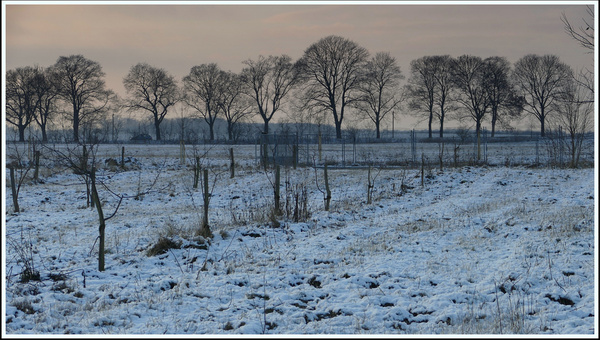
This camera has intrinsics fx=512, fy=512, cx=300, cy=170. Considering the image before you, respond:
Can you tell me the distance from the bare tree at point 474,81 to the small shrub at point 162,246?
170 feet

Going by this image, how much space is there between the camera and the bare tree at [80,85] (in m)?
59.4

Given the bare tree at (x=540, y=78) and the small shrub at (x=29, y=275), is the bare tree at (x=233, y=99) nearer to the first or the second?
the bare tree at (x=540, y=78)

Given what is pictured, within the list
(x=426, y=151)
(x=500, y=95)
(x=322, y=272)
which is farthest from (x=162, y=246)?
(x=500, y=95)

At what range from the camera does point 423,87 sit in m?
59.7

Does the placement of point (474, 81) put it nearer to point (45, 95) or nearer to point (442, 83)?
point (442, 83)

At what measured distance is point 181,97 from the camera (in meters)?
64.2

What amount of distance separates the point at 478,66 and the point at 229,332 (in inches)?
2231

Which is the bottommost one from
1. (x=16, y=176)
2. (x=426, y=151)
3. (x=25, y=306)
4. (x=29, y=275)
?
(x=25, y=306)

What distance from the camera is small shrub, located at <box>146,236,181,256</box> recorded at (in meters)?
9.71

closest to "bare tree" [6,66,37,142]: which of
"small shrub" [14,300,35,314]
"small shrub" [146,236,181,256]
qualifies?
"small shrub" [146,236,181,256]

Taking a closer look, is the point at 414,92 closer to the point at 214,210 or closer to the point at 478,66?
the point at 478,66

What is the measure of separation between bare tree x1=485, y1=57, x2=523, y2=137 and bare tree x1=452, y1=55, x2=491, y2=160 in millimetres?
560

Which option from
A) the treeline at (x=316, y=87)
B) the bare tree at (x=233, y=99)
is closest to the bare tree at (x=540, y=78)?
the treeline at (x=316, y=87)

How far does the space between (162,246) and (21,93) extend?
5596 cm
